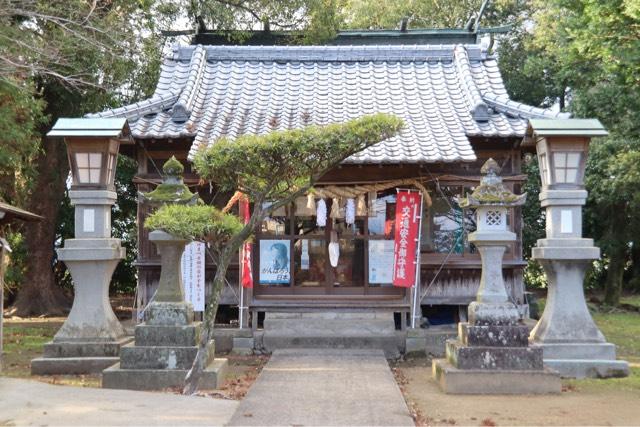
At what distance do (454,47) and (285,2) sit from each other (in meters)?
5.80

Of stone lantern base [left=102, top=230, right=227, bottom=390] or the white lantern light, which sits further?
the white lantern light

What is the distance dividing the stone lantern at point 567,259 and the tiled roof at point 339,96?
176 centimetres

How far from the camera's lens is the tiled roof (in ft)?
42.8

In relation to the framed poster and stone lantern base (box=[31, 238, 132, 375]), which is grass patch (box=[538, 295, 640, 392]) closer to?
the framed poster

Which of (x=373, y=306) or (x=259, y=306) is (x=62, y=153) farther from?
(x=373, y=306)

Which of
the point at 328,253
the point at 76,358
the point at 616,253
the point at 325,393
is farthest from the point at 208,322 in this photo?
the point at 616,253

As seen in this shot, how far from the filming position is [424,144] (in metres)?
12.8

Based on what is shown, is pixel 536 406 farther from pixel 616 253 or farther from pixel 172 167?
pixel 616 253

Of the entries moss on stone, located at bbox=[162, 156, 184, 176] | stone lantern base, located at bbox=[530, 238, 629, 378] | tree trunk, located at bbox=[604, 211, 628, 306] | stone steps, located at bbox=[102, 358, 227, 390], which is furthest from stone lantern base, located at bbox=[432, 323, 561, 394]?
tree trunk, located at bbox=[604, 211, 628, 306]

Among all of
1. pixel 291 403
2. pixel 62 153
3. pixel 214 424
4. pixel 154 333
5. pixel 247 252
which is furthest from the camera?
pixel 62 153

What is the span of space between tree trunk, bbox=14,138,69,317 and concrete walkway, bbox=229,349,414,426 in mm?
10263

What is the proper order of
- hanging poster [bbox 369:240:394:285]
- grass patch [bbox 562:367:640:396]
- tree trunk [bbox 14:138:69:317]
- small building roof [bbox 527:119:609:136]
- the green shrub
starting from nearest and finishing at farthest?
the green shrub → grass patch [bbox 562:367:640:396] → small building roof [bbox 527:119:609:136] → hanging poster [bbox 369:240:394:285] → tree trunk [bbox 14:138:69:317]

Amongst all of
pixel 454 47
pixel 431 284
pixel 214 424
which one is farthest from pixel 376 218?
pixel 214 424

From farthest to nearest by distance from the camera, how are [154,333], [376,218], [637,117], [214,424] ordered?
[637,117] < [376,218] < [154,333] < [214,424]
